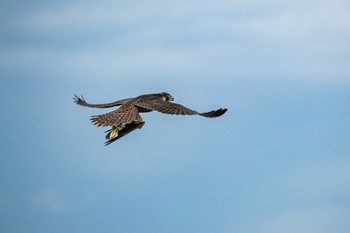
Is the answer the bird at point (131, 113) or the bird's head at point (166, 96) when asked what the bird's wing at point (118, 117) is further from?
the bird's head at point (166, 96)

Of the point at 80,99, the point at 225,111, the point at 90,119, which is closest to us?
the point at 225,111

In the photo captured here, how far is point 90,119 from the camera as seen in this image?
1191 inches

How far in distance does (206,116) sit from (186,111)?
1379 mm

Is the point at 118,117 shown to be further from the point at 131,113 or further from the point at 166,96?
the point at 166,96

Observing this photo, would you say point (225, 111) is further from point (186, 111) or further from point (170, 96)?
point (170, 96)

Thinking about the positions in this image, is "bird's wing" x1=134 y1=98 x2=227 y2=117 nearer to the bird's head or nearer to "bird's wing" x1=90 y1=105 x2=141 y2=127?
"bird's wing" x1=90 y1=105 x2=141 y2=127

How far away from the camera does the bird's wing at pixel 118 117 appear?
2970 centimetres

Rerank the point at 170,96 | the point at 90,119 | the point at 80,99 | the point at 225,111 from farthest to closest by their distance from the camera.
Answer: the point at 80,99, the point at 170,96, the point at 90,119, the point at 225,111

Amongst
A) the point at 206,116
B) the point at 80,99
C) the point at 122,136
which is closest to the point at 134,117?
the point at 122,136

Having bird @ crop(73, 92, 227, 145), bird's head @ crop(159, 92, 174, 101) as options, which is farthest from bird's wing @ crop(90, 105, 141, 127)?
bird's head @ crop(159, 92, 174, 101)

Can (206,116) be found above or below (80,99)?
below

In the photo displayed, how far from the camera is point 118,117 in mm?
29953

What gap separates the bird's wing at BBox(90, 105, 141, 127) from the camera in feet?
97.5

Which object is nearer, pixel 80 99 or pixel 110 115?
pixel 110 115
